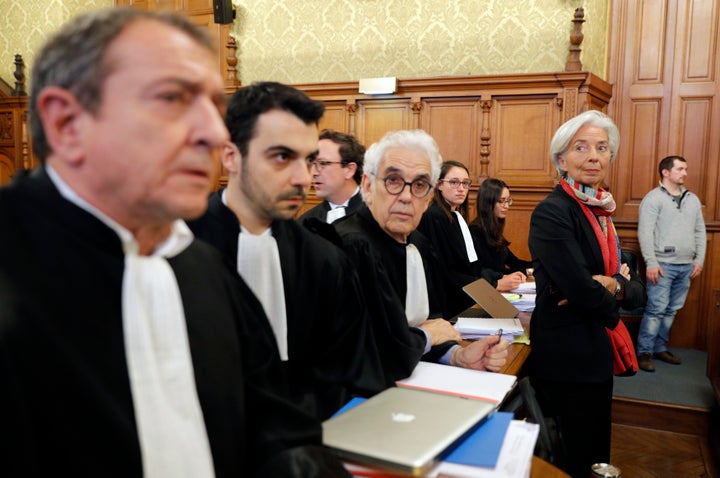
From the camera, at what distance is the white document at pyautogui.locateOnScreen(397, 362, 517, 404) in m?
1.95

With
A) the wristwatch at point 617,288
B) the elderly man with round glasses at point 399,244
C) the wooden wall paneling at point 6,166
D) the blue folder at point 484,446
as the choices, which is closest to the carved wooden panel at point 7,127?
the wooden wall paneling at point 6,166

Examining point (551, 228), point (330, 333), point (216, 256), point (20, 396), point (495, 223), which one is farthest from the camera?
point (495, 223)

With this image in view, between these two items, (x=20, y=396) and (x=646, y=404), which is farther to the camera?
(x=646, y=404)

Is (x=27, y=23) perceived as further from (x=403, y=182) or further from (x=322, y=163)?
(x=403, y=182)

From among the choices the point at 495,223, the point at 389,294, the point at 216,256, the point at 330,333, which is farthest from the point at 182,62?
the point at 495,223

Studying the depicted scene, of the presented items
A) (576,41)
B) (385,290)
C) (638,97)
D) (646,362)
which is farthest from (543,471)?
(638,97)

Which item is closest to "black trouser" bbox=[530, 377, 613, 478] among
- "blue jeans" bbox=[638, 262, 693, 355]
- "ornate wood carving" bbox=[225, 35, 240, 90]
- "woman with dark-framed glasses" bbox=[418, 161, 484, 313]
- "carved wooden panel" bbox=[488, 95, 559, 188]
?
"woman with dark-framed glasses" bbox=[418, 161, 484, 313]

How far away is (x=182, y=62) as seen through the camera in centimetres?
100

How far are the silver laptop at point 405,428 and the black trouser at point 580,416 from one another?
4.56 feet

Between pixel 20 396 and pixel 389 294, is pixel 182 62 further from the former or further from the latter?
pixel 389 294

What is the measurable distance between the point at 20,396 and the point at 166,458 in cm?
26

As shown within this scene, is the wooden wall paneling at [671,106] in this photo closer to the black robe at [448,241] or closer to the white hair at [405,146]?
the black robe at [448,241]

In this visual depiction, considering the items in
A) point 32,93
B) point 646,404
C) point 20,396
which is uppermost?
point 32,93

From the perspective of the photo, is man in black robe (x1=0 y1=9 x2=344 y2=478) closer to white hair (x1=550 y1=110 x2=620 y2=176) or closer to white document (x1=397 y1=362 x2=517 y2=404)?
white document (x1=397 y1=362 x2=517 y2=404)
